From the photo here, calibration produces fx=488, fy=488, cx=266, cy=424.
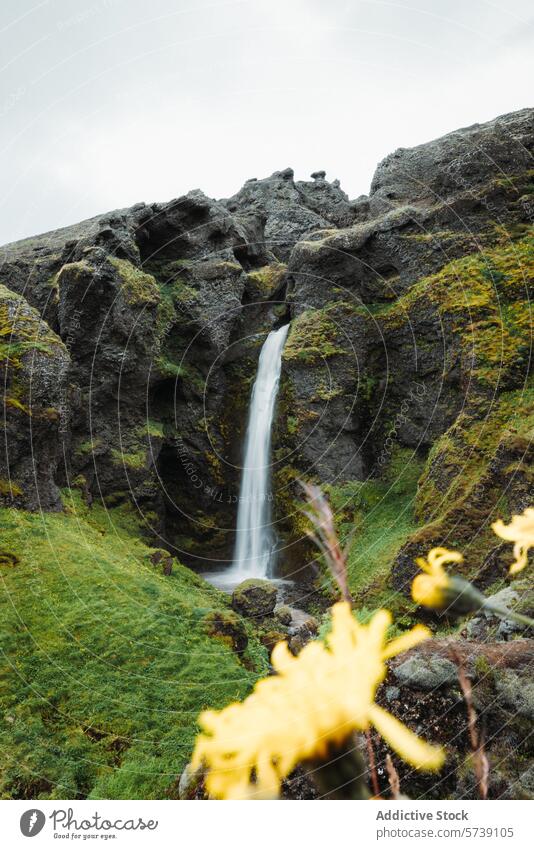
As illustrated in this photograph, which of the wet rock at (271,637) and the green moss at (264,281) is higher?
the green moss at (264,281)

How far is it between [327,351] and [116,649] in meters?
11.0

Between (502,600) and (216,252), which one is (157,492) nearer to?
(216,252)

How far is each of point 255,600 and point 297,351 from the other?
27.5 feet

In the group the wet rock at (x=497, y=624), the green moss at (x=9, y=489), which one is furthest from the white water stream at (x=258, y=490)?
the wet rock at (x=497, y=624)

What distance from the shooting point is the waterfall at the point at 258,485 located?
50.5ft

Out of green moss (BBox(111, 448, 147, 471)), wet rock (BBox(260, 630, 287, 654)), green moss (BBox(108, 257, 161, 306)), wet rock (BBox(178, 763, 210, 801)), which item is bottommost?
wet rock (BBox(178, 763, 210, 801))

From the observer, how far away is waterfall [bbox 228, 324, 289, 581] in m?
15.4

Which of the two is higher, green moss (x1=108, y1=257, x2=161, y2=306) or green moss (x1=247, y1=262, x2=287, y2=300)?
green moss (x1=247, y1=262, x2=287, y2=300)

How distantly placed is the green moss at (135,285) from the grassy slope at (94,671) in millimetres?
7589

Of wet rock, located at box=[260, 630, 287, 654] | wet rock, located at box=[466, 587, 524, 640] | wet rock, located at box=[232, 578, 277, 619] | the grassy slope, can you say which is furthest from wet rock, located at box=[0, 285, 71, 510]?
wet rock, located at box=[466, 587, 524, 640]

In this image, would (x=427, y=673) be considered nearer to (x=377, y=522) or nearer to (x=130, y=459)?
(x=377, y=522)

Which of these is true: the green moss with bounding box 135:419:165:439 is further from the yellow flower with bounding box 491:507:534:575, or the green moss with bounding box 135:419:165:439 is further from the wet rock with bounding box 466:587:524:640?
the yellow flower with bounding box 491:507:534:575

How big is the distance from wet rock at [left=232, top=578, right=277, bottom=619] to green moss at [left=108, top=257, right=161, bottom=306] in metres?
9.04

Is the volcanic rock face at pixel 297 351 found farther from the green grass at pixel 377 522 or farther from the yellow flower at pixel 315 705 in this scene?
the yellow flower at pixel 315 705
